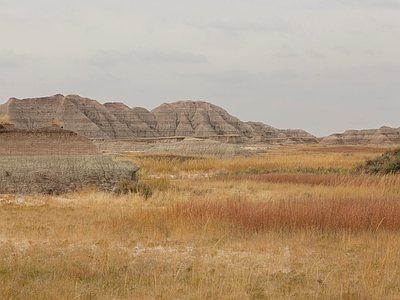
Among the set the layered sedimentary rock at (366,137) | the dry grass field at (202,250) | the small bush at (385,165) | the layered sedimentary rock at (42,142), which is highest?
the layered sedimentary rock at (366,137)

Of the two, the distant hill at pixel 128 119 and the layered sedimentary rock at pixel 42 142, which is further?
the distant hill at pixel 128 119

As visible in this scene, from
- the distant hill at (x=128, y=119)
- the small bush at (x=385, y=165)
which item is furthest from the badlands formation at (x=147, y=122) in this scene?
the small bush at (x=385, y=165)

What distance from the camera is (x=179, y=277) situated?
272 inches

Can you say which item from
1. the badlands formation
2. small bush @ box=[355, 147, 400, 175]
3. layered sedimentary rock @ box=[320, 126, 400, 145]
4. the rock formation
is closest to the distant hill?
the badlands formation

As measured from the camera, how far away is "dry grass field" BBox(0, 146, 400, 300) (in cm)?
628

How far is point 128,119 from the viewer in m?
156

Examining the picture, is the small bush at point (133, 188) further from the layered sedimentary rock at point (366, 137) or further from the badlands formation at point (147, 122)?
the layered sedimentary rock at point (366, 137)

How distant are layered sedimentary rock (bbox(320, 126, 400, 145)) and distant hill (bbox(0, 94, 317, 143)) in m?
11.2

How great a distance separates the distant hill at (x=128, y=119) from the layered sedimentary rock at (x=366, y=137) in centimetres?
1117

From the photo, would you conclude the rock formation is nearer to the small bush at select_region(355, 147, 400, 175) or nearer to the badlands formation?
the small bush at select_region(355, 147, 400, 175)

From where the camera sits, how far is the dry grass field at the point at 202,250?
247 inches

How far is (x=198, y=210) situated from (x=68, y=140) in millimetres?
10878

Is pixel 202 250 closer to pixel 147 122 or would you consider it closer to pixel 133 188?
pixel 133 188

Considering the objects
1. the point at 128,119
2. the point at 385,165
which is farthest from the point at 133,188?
the point at 128,119
